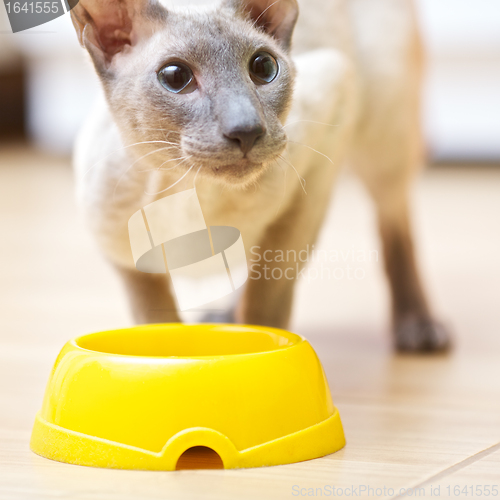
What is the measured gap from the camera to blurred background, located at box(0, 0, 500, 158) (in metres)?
4.38

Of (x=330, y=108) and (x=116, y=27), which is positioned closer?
(x=116, y=27)

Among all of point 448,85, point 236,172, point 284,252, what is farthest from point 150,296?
point 448,85

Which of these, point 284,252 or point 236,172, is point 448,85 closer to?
point 284,252

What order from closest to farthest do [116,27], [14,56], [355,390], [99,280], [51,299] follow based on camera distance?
1. [116,27]
2. [355,390]
3. [51,299]
4. [99,280]
5. [14,56]

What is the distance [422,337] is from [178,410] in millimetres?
755

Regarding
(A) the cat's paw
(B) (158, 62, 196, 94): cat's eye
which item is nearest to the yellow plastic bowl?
(B) (158, 62, 196, 94): cat's eye

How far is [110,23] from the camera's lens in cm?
90

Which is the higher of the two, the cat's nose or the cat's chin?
the cat's nose

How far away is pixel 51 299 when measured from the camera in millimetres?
1777

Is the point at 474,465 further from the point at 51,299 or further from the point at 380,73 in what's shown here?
the point at 51,299

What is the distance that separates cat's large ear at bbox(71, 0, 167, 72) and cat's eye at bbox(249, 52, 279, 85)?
0.12 meters

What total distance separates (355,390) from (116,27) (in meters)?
0.62

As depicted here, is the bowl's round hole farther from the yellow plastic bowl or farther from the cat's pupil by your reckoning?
the cat's pupil

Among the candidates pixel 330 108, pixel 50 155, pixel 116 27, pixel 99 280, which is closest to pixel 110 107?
pixel 116 27
